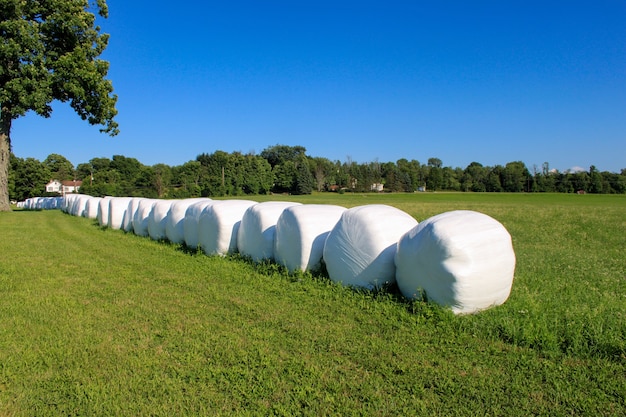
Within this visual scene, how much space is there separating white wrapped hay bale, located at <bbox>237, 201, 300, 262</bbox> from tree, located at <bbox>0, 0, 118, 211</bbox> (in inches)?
860

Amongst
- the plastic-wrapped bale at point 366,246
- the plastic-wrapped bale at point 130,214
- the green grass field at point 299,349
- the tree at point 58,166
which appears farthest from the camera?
the tree at point 58,166

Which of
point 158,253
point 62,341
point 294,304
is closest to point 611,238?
point 294,304

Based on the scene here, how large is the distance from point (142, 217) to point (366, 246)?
10.1 m

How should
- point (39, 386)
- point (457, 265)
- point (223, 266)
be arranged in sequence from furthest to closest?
point (223, 266) → point (457, 265) → point (39, 386)

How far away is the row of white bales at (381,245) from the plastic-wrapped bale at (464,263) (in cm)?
1

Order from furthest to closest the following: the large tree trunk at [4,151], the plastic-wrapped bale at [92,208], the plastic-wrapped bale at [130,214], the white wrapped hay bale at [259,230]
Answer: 1. the large tree trunk at [4,151]
2. the plastic-wrapped bale at [92,208]
3. the plastic-wrapped bale at [130,214]
4. the white wrapped hay bale at [259,230]

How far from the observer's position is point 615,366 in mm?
3434

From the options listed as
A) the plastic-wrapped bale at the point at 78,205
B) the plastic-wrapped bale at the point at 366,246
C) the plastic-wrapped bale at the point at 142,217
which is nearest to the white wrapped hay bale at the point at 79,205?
the plastic-wrapped bale at the point at 78,205

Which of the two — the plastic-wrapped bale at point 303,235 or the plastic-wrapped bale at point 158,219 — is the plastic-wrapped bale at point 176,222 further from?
the plastic-wrapped bale at point 303,235

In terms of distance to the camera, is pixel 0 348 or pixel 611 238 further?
pixel 611 238

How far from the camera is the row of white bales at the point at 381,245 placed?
4559 millimetres

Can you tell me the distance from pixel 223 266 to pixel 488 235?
4941mm

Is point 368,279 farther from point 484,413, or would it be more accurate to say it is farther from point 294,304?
point 484,413

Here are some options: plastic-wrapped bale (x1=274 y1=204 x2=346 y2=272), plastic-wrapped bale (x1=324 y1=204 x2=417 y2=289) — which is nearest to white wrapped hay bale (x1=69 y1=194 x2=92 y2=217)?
plastic-wrapped bale (x1=274 y1=204 x2=346 y2=272)
